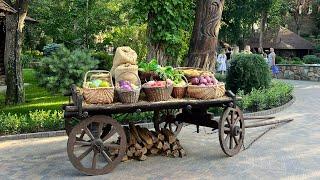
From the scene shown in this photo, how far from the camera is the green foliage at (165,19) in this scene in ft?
38.3

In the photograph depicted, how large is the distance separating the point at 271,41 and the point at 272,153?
100ft

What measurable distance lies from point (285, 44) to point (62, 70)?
94.4 feet

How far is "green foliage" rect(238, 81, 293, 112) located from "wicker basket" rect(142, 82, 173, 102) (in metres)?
5.65

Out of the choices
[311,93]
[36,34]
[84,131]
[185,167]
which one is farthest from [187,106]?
[36,34]

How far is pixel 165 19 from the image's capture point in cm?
1181

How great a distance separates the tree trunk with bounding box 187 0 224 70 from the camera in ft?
35.3

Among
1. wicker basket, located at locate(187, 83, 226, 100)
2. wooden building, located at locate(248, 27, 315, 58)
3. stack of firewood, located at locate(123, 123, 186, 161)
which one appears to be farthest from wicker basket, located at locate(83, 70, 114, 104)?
wooden building, located at locate(248, 27, 315, 58)

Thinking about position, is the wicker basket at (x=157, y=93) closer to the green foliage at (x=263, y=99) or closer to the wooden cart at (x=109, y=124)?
the wooden cart at (x=109, y=124)

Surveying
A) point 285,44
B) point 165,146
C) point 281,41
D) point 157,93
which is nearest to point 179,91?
point 157,93

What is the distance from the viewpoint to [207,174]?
669cm

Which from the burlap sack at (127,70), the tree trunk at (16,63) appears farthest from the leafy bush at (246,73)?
the burlap sack at (127,70)

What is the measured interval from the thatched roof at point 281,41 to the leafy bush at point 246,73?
75.4ft

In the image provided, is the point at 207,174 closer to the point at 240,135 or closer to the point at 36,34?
the point at 240,135

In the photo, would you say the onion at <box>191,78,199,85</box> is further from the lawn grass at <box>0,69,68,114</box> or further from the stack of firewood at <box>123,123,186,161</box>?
the lawn grass at <box>0,69,68,114</box>
